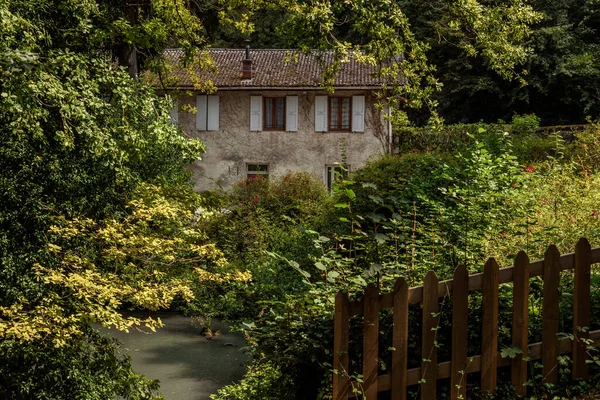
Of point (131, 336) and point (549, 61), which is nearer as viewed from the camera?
point (131, 336)

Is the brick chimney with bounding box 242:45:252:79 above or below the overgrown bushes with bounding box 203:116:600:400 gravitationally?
above

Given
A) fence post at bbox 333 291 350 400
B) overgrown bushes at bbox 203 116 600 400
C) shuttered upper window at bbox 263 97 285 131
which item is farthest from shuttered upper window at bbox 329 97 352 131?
fence post at bbox 333 291 350 400

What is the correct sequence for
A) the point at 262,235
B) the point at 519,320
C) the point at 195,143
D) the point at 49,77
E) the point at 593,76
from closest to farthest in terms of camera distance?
1. the point at 519,320
2. the point at 49,77
3. the point at 195,143
4. the point at 262,235
5. the point at 593,76

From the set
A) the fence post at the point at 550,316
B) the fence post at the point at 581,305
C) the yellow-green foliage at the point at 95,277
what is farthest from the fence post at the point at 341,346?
the yellow-green foliage at the point at 95,277

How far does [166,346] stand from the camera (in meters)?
13.1

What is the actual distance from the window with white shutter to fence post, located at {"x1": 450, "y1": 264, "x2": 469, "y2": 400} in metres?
23.2

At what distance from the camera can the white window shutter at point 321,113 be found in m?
27.2

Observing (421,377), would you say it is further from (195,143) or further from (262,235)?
(262,235)

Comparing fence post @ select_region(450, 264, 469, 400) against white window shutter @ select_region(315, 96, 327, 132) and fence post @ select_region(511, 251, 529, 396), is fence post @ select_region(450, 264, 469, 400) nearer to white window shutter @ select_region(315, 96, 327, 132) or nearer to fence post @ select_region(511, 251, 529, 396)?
fence post @ select_region(511, 251, 529, 396)

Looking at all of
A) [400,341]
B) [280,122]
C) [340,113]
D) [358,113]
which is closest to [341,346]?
[400,341]

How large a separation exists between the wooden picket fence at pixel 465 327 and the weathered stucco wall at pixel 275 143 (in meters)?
21.5

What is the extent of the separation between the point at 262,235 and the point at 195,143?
A: 697 cm

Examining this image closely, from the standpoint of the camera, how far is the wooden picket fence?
5.46 metres

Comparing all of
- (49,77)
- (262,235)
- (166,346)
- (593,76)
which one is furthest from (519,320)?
(593,76)
